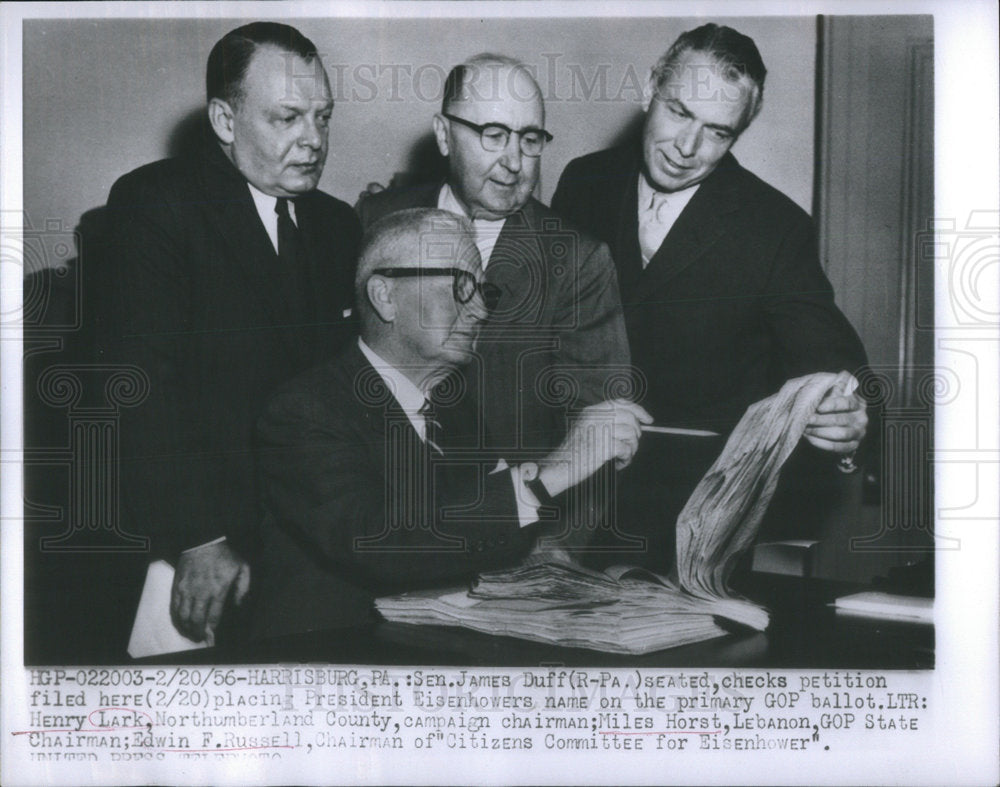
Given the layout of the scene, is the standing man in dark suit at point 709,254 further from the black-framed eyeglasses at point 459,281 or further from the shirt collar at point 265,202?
the shirt collar at point 265,202

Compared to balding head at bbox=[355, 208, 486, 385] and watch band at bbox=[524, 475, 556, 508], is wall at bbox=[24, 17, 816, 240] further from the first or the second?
watch band at bbox=[524, 475, 556, 508]

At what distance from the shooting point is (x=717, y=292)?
9.41ft

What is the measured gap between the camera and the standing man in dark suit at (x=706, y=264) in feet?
9.39

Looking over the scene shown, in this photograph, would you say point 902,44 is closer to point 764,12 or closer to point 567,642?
point 764,12

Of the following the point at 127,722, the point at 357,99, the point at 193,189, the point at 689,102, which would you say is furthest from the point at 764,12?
the point at 127,722

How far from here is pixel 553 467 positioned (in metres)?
2.85

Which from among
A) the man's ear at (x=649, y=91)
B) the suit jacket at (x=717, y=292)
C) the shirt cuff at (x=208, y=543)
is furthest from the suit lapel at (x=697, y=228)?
the shirt cuff at (x=208, y=543)

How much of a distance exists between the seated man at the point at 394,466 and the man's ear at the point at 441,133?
26cm

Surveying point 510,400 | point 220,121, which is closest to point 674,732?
point 510,400

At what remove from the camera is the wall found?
2881 mm

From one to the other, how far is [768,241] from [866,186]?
0.35 meters

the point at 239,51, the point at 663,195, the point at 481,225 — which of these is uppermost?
the point at 239,51

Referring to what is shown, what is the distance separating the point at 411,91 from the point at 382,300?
2.08 ft

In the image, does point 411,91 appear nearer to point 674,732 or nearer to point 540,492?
point 540,492
